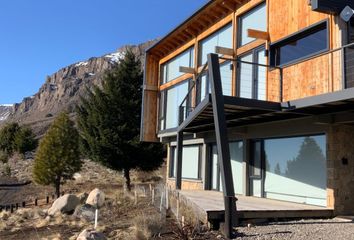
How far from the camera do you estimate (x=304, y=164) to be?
14117 millimetres

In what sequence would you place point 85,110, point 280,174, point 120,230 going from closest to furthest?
point 120,230, point 280,174, point 85,110

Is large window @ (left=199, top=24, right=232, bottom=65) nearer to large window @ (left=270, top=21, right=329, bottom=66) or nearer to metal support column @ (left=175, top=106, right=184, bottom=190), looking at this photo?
metal support column @ (left=175, top=106, right=184, bottom=190)

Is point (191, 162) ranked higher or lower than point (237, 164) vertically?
higher

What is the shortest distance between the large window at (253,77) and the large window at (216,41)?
1831 mm

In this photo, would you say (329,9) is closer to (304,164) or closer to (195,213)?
(304,164)

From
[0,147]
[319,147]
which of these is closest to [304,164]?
[319,147]

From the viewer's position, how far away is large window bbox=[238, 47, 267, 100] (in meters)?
14.5

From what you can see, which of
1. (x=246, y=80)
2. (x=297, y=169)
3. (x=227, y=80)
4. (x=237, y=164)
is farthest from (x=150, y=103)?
(x=297, y=169)

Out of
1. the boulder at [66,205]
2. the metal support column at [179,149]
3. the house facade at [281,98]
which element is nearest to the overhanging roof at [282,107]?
the house facade at [281,98]

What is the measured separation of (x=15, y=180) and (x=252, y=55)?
34760mm

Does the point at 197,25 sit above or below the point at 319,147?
above

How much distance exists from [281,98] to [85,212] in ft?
29.7

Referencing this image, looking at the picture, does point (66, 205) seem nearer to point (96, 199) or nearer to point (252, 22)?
point (96, 199)

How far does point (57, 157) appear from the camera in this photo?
2980 cm
